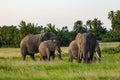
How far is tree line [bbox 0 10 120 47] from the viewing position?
83.0 metres

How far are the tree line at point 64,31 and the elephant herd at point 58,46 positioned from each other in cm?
4468

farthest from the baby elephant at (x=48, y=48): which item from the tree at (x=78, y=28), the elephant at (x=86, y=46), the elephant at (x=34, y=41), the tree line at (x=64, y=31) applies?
the tree at (x=78, y=28)

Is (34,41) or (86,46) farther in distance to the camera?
(34,41)

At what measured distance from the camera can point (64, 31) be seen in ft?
340

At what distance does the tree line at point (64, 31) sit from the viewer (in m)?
83.0

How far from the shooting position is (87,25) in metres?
119

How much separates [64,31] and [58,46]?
239 feet

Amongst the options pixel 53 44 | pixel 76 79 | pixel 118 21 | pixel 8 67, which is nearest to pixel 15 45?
pixel 118 21

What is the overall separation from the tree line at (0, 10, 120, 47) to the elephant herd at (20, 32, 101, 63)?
1759 inches

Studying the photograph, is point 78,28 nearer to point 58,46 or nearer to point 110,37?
point 110,37

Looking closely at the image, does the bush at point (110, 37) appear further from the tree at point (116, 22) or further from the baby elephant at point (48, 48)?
the baby elephant at point (48, 48)

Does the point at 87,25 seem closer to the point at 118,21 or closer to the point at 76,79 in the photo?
the point at 118,21

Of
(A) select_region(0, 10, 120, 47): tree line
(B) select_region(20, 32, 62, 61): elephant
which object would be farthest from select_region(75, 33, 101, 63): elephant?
(A) select_region(0, 10, 120, 47): tree line

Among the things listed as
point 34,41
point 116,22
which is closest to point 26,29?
point 116,22
